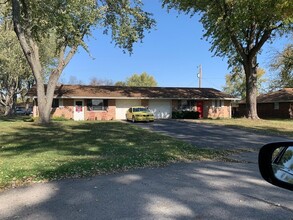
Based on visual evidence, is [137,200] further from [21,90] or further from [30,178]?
[21,90]

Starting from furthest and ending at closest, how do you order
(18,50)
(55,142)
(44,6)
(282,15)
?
(18,50) → (282,15) → (44,6) → (55,142)

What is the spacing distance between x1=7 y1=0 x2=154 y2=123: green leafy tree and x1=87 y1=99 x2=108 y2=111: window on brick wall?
311 inches

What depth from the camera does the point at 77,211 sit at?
5613mm

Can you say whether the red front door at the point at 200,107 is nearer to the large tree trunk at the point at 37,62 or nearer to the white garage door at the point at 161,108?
the white garage door at the point at 161,108

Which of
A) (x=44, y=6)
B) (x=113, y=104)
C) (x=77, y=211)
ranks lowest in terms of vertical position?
(x=77, y=211)

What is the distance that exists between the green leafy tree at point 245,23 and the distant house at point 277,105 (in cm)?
1113

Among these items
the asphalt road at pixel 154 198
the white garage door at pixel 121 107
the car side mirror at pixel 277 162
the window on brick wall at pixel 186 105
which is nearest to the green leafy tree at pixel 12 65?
the white garage door at pixel 121 107

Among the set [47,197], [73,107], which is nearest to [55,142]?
[47,197]

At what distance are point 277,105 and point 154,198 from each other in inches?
1692

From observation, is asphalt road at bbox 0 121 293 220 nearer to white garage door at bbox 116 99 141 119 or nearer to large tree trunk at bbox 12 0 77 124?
large tree trunk at bbox 12 0 77 124

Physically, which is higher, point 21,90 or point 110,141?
point 21,90

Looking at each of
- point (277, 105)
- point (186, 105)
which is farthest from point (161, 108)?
point (277, 105)

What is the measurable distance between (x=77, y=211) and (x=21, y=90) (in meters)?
55.5

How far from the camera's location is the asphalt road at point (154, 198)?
17.9 ft
